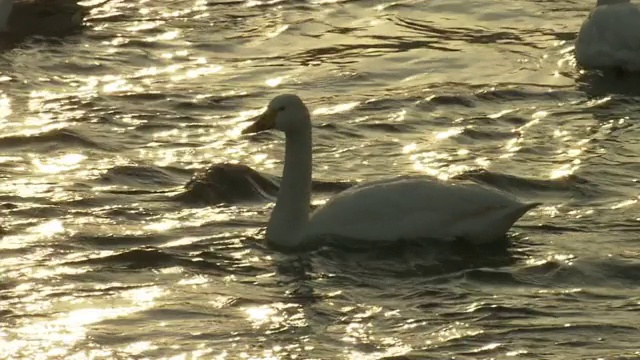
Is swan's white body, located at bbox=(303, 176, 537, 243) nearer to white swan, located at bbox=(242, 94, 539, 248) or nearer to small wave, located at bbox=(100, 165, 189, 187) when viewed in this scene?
white swan, located at bbox=(242, 94, 539, 248)

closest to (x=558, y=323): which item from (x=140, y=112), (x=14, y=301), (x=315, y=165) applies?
(x=14, y=301)

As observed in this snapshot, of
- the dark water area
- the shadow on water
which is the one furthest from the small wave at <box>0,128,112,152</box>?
the shadow on water

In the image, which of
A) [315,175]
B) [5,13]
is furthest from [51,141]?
[5,13]

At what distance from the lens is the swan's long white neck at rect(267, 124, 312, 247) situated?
10.3m

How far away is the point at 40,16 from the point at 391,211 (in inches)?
325

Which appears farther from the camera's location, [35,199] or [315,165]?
[315,165]

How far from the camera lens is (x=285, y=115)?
10.3 m

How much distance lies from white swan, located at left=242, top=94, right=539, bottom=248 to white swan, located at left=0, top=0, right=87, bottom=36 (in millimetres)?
A: 6774

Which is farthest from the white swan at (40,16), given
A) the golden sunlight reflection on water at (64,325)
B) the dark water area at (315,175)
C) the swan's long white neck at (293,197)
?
the golden sunlight reflection on water at (64,325)

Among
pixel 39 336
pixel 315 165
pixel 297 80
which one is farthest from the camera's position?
pixel 297 80

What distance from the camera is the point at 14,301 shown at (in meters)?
9.01

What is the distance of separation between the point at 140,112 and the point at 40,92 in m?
1.11

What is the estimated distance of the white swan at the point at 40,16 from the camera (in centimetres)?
1677

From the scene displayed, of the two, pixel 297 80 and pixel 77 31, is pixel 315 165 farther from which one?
pixel 77 31
